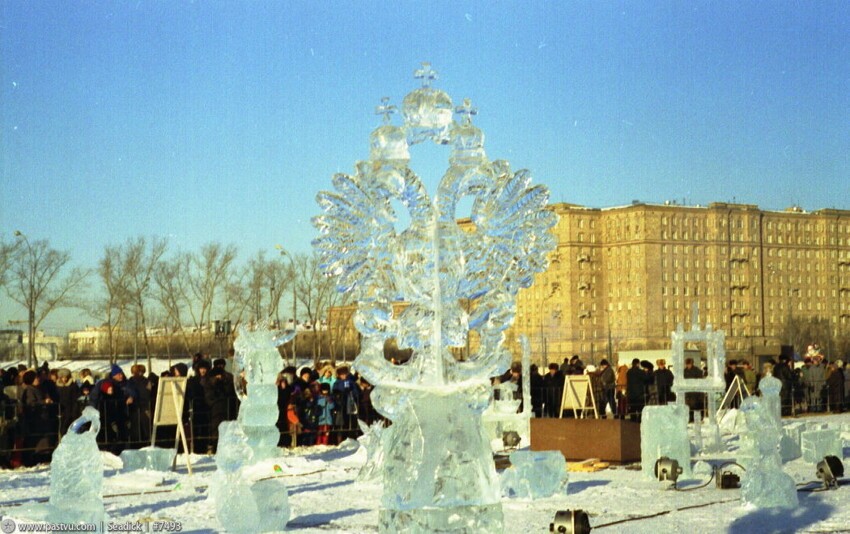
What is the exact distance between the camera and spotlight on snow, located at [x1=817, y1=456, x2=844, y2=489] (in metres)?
13.7

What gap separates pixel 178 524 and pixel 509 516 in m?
3.16

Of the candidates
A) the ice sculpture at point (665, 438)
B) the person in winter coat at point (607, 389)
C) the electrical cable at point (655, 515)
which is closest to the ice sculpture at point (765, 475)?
the electrical cable at point (655, 515)

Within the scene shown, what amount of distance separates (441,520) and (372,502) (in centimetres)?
648

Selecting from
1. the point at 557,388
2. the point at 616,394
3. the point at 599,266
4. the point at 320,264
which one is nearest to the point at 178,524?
the point at 320,264

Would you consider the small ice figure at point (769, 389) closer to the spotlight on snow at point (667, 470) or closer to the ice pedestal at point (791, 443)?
the spotlight on snow at point (667, 470)

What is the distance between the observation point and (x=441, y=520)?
674cm

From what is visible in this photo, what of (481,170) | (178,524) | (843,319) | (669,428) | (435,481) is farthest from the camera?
(843,319)

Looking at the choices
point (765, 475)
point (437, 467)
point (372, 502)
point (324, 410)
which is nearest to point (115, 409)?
point (324, 410)

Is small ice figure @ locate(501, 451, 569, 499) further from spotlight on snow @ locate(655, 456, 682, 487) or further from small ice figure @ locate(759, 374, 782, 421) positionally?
small ice figure @ locate(759, 374, 782, 421)

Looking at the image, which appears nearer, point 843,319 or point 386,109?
point 386,109

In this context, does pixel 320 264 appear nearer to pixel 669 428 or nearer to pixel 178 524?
pixel 178 524

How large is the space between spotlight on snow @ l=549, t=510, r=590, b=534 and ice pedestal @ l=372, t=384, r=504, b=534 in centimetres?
255

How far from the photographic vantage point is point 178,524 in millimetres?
11305

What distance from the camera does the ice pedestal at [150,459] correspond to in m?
15.6
